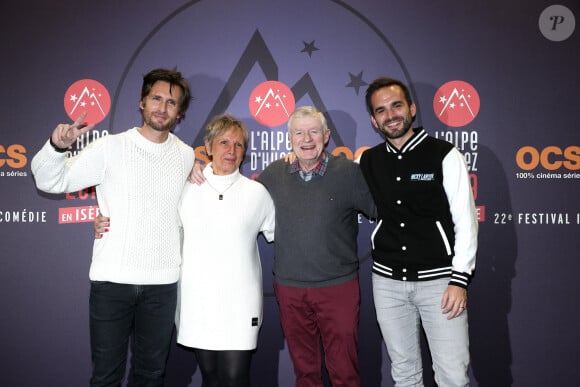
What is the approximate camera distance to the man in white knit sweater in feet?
6.86

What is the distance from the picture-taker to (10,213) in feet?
9.84

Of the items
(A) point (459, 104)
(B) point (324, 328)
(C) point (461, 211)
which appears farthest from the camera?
(A) point (459, 104)

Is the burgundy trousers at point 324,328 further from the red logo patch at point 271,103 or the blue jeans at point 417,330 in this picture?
the red logo patch at point 271,103

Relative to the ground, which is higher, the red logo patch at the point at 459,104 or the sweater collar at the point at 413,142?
the red logo patch at the point at 459,104

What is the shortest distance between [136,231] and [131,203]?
144mm

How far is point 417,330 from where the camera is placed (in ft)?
7.48

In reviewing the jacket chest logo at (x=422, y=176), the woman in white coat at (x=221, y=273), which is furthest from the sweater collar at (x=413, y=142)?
the woman in white coat at (x=221, y=273)

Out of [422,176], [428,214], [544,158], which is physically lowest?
[428,214]

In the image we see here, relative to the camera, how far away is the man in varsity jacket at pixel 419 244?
82.9 inches

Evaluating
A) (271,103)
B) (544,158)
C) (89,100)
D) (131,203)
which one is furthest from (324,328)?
(89,100)

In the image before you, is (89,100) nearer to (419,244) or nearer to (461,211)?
(419,244)

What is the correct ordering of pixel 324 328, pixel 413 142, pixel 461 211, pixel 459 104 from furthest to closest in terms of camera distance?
pixel 459 104
pixel 324 328
pixel 413 142
pixel 461 211

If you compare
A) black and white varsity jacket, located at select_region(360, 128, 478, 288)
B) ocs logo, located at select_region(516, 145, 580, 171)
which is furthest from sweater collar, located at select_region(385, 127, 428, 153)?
ocs logo, located at select_region(516, 145, 580, 171)

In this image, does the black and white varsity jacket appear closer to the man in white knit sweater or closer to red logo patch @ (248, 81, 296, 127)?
red logo patch @ (248, 81, 296, 127)
